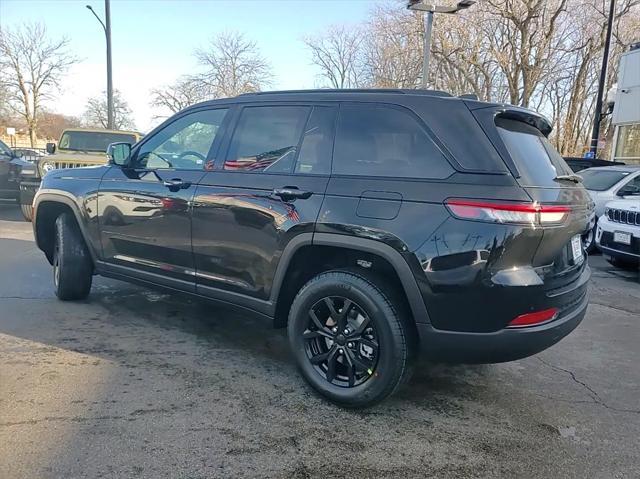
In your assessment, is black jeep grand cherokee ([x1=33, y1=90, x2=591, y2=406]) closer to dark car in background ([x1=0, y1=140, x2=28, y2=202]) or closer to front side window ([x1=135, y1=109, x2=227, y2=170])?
front side window ([x1=135, y1=109, x2=227, y2=170])

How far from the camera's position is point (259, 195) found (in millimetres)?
3377

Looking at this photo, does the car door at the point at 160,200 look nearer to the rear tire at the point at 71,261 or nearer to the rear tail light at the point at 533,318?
the rear tire at the point at 71,261

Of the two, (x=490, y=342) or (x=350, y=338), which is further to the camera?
(x=350, y=338)

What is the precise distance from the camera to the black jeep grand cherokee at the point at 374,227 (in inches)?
105

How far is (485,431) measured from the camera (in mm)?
2912

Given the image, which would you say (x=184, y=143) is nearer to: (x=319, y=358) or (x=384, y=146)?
(x=384, y=146)

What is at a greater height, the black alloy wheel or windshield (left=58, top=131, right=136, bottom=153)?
windshield (left=58, top=131, right=136, bottom=153)

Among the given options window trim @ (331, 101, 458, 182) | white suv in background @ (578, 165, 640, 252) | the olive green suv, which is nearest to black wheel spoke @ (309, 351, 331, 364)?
window trim @ (331, 101, 458, 182)

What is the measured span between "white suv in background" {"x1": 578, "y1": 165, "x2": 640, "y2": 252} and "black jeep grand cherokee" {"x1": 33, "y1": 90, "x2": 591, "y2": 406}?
6.53 metres

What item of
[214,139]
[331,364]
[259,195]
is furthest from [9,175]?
[331,364]

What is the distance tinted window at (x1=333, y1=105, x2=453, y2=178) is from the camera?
9.47 ft

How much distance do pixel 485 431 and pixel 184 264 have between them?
2.38 metres

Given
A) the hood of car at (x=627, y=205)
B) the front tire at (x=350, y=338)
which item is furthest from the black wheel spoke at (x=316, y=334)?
the hood of car at (x=627, y=205)

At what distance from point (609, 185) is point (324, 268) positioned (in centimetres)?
813
